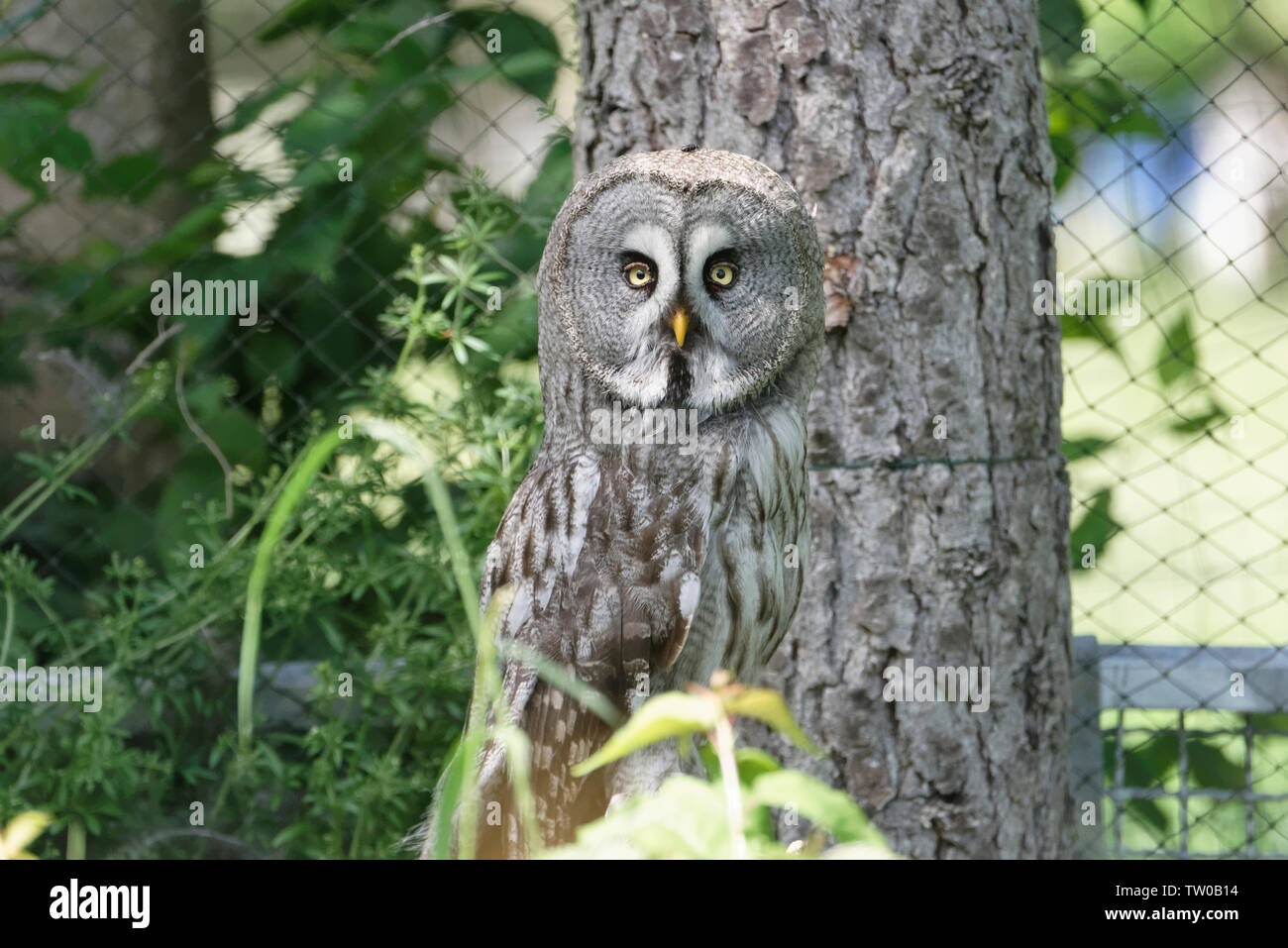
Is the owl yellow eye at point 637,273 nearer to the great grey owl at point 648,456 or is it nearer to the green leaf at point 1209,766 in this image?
the great grey owl at point 648,456

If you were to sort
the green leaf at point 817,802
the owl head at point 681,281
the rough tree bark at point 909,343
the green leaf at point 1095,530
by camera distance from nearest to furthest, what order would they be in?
1. the green leaf at point 817,802
2. the owl head at point 681,281
3. the rough tree bark at point 909,343
4. the green leaf at point 1095,530

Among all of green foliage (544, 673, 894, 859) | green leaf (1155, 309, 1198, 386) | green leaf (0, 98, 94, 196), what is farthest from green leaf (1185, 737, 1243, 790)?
green leaf (0, 98, 94, 196)

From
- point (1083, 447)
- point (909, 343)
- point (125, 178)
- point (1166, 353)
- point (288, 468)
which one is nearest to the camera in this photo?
point (909, 343)

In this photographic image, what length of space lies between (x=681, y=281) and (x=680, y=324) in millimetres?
54

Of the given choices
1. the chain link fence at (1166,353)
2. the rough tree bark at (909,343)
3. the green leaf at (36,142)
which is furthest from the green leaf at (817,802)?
the green leaf at (36,142)

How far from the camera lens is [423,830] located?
1713 mm

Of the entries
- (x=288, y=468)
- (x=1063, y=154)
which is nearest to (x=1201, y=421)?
(x=1063, y=154)

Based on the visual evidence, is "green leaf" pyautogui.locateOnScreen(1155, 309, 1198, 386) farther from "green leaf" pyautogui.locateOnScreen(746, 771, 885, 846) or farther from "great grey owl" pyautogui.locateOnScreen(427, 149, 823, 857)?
"green leaf" pyautogui.locateOnScreen(746, 771, 885, 846)

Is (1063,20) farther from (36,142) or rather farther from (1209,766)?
(36,142)

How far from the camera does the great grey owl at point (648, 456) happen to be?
1.46 m

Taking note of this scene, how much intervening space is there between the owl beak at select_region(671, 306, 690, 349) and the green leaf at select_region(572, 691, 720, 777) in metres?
1.03

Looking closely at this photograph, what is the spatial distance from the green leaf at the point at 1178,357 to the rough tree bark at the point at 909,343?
796mm

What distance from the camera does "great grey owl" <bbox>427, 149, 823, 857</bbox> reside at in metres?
1.46

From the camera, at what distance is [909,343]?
2082mm
